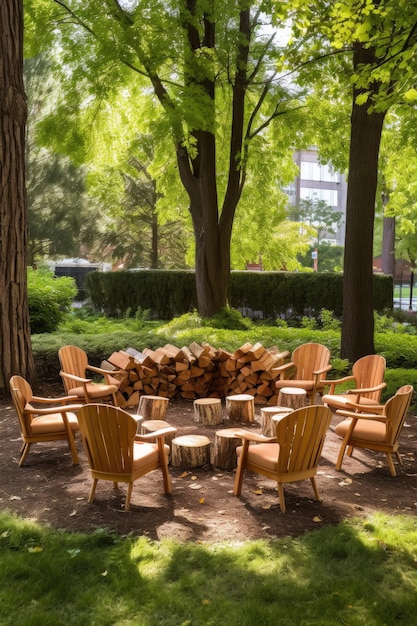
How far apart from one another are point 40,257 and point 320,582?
2358 centimetres

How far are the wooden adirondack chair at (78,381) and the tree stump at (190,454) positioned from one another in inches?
72.6

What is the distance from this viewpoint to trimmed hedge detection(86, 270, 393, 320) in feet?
60.0

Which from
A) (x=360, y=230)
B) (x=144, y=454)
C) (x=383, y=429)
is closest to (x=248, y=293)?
(x=360, y=230)

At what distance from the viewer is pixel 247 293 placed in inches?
765

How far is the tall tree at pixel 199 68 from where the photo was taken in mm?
12250

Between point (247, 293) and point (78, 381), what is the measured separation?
12274 mm

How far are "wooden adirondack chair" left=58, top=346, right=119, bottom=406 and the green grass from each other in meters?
3.09

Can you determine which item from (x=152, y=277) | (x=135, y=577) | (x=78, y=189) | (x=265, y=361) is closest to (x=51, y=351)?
(x=265, y=361)

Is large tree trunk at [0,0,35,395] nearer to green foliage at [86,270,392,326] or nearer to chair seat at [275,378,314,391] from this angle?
chair seat at [275,378,314,391]

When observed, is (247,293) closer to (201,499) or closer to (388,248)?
(388,248)

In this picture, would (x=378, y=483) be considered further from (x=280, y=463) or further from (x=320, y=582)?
(x=320, y=582)

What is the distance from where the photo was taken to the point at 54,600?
3537 mm

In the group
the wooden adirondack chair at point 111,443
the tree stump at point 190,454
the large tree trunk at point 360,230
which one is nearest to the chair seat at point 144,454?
the wooden adirondack chair at point 111,443

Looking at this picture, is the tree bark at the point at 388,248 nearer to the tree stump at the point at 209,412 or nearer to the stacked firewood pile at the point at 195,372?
the stacked firewood pile at the point at 195,372
